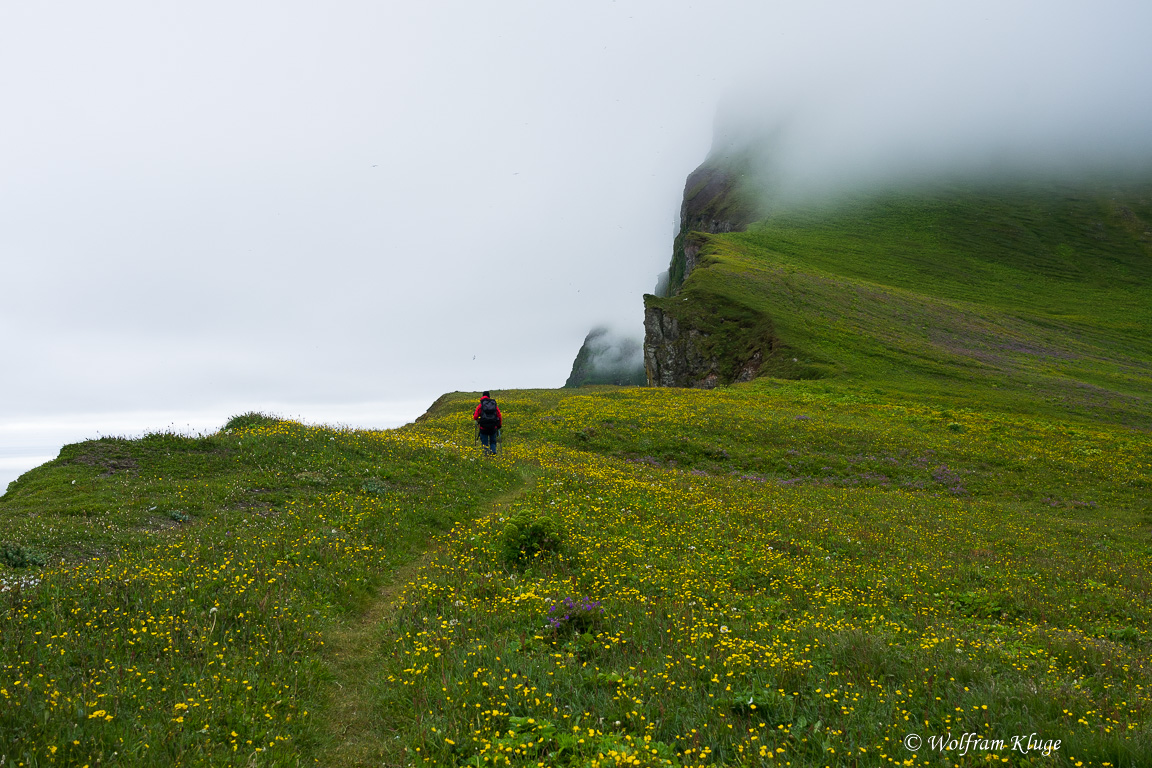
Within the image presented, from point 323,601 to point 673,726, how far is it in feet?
21.6

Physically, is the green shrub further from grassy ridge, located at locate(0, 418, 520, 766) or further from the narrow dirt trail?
grassy ridge, located at locate(0, 418, 520, 766)

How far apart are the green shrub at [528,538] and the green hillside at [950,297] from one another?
44832 mm

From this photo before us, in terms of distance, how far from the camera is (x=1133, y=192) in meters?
155

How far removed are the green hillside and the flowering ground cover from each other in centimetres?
3465

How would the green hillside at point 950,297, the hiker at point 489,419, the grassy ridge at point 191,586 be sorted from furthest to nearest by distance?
the green hillside at point 950,297
the hiker at point 489,419
the grassy ridge at point 191,586

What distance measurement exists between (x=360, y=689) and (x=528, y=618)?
8.91 feet

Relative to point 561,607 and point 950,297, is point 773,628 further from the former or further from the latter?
point 950,297

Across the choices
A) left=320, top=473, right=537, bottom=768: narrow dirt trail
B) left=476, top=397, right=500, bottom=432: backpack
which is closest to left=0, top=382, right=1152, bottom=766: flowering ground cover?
left=320, top=473, right=537, bottom=768: narrow dirt trail

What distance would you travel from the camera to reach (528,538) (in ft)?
40.5

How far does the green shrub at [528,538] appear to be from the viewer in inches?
473

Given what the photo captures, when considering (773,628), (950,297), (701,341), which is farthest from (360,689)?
(950,297)

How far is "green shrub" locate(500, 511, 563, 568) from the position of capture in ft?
39.4

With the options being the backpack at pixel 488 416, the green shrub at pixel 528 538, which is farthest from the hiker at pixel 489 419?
the green shrub at pixel 528 538

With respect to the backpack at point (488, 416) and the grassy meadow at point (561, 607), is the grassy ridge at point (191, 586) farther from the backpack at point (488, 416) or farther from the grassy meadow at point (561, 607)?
the backpack at point (488, 416)
